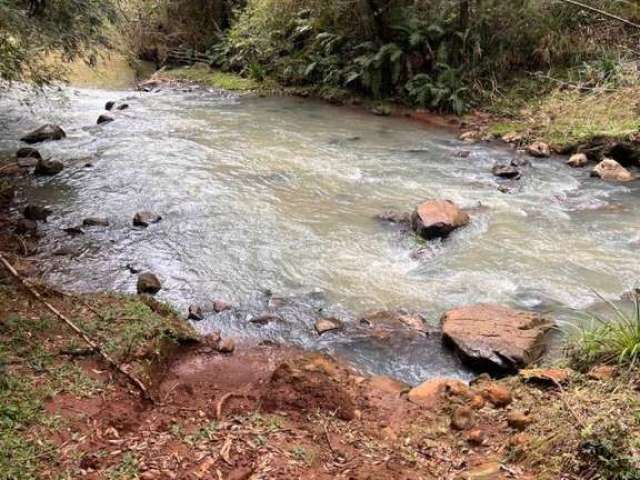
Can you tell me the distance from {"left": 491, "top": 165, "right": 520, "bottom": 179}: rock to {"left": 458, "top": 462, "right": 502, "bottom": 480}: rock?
7995 mm

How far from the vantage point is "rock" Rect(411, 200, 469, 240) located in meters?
8.20

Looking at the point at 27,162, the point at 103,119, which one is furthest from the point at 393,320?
the point at 103,119

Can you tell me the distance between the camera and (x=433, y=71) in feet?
52.6

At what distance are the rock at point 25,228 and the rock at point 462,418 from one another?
248 inches

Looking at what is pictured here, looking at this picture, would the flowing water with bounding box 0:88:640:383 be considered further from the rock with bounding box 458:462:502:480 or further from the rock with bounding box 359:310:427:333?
the rock with bounding box 458:462:502:480

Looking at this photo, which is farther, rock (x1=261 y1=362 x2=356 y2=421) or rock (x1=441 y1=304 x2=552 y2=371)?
rock (x1=441 y1=304 x2=552 y2=371)

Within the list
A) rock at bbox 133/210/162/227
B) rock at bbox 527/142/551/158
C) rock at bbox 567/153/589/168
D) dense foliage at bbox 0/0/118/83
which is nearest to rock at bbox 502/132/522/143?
rock at bbox 527/142/551/158

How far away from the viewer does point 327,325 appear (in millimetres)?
6234

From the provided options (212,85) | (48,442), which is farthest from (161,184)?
(212,85)

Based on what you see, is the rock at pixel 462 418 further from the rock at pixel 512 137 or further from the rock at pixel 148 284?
the rock at pixel 512 137

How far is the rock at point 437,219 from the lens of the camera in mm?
8203

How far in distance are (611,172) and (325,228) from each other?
235 inches

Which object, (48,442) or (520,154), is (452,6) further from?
(48,442)

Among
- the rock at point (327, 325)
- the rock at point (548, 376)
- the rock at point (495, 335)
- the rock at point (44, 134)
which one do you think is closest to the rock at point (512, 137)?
the rock at point (495, 335)
